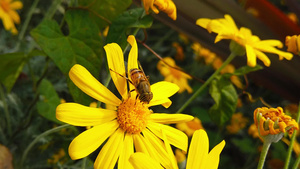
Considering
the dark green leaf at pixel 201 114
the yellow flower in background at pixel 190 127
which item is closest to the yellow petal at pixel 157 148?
the yellow flower in background at pixel 190 127

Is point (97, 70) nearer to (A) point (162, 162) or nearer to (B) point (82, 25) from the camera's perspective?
(B) point (82, 25)

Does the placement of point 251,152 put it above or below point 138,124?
below

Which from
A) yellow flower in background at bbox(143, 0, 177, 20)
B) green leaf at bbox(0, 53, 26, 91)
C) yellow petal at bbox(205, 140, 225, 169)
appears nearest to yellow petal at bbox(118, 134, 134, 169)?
yellow petal at bbox(205, 140, 225, 169)

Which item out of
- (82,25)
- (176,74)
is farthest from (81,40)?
(176,74)

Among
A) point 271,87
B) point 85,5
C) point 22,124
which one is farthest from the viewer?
point 271,87

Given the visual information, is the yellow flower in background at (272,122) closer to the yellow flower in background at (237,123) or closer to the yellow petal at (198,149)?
the yellow petal at (198,149)

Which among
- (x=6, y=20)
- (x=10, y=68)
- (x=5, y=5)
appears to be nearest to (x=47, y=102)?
(x=10, y=68)

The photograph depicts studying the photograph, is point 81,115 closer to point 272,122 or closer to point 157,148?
point 157,148
